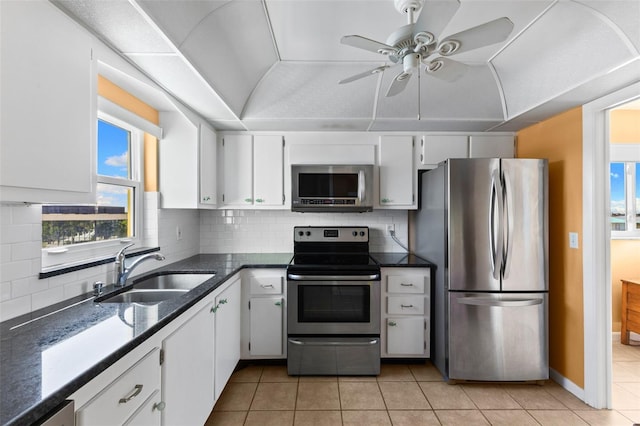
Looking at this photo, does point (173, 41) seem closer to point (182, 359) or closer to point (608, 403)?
point (182, 359)

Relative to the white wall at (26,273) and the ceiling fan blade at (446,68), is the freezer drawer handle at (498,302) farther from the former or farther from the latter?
the white wall at (26,273)

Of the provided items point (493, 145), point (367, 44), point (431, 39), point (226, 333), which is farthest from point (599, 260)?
point (226, 333)

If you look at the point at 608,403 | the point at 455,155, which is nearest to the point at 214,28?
the point at 455,155

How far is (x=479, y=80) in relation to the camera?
2574mm

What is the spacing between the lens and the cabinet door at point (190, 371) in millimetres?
1412

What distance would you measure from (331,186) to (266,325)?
1.38m

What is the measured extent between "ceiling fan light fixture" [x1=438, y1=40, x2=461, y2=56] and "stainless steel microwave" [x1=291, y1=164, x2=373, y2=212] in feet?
4.95

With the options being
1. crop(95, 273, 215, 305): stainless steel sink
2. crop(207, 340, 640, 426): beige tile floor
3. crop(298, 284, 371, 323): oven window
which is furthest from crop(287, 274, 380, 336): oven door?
crop(95, 273, 215, 305): stainless steel sink

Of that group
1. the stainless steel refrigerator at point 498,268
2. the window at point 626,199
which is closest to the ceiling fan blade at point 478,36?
Result: the stainless steel refrigerator at point 498,268

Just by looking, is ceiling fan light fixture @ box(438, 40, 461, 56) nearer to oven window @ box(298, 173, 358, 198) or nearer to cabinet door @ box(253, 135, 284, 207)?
oven window @ box(298, 173, 358, 198)

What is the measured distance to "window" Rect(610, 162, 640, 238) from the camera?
335 centimetres

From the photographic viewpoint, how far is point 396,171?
3.06 m

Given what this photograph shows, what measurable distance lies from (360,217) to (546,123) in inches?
73.3

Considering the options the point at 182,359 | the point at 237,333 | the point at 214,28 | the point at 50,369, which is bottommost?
the point at 237,333
